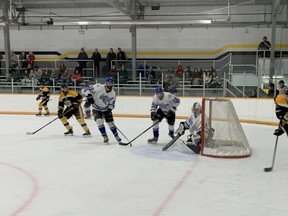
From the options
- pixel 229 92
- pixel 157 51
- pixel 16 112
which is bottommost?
pixel 16 112

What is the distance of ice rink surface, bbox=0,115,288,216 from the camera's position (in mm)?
3473

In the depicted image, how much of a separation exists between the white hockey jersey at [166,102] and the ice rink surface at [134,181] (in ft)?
2.17

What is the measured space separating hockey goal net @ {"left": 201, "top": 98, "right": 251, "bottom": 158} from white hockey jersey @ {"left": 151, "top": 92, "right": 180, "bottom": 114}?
0.73 metres

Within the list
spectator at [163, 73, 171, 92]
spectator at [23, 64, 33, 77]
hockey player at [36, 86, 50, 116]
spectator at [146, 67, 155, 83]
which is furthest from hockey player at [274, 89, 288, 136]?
spectator at [23, 64, 33, 77]

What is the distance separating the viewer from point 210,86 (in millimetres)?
11461

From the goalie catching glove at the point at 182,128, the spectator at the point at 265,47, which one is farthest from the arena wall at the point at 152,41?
the goalie catching glove at the point at 182,128

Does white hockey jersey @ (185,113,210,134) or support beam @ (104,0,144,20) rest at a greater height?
support beam @ (104,0,144,20)

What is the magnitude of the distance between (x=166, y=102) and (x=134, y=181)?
2.26m

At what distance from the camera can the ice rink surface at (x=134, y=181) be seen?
11.4 feet

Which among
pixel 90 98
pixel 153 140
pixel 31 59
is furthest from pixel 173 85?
pixel 31 59

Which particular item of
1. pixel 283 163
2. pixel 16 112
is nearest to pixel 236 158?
pixel 283 163

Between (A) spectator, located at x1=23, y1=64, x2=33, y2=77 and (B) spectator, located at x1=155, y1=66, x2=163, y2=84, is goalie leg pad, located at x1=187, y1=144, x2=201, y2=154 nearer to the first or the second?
(B) spectator, located at x1=155, y1=66, x2=163, y2=84

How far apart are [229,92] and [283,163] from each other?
217 inches

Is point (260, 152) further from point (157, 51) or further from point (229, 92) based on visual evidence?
point (157, 51)
